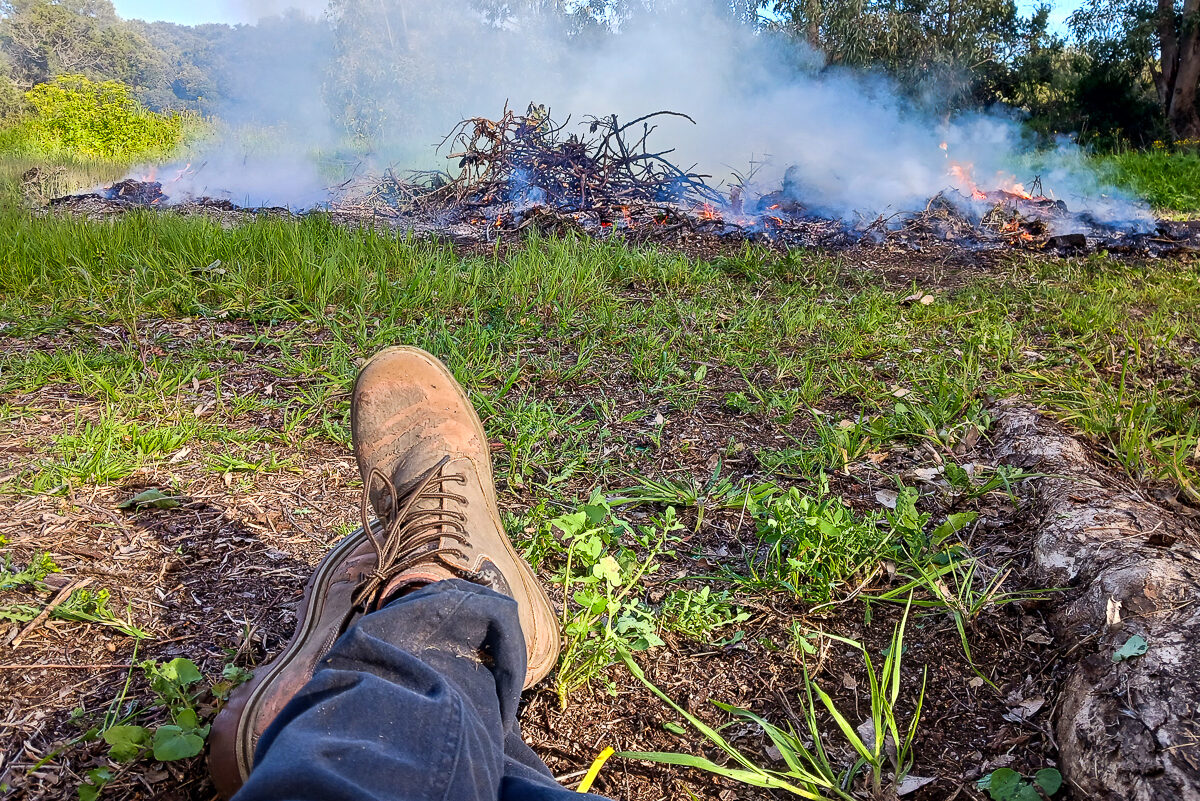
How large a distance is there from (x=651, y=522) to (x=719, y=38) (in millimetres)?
10733

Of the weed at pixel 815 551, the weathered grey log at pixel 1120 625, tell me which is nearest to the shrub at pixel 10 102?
the weed at pixel 815 551

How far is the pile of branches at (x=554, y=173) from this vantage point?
17.0 ft

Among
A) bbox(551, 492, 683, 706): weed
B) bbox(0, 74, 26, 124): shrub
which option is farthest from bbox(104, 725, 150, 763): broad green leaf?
Answer: bbox(0, 74, 26, 124): shrub

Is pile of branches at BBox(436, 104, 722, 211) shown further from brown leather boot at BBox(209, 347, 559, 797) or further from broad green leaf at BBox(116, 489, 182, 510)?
broad green leaf at BBox(116, 489, 182, 510)

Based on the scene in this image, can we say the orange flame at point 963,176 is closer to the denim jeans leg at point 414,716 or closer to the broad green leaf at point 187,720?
the denim jeans leg at point 414,716

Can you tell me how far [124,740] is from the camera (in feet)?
3.42

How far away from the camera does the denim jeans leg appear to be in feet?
2.54

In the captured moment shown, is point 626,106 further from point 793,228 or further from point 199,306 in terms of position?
point 199,306

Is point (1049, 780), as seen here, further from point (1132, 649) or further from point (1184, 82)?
point (1184, 82)

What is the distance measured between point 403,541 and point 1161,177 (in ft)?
30.3

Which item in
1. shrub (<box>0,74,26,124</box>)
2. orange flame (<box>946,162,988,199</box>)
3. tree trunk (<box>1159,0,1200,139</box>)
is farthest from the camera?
shrub (<box>0,74,26,124</box>)

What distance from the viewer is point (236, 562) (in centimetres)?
160

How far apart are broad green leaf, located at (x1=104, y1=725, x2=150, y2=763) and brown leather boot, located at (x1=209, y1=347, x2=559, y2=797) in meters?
0.14

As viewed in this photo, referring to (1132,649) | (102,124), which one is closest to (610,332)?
(1132,649)
